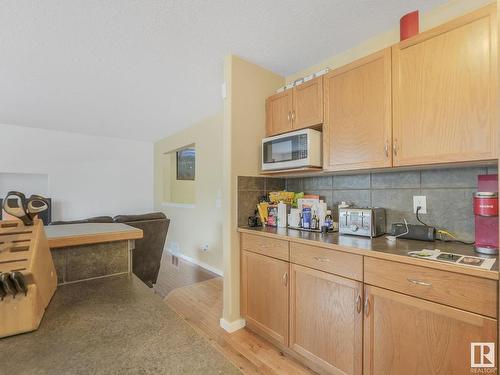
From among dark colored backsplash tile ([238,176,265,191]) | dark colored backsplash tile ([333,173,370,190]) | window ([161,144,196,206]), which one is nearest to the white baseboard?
window ([161,144,196,206])

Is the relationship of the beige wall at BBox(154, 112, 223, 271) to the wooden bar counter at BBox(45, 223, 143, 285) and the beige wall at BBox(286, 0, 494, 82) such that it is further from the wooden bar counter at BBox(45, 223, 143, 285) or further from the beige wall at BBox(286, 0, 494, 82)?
the wooden bar counter at BBox(45, 223, 143, 285)

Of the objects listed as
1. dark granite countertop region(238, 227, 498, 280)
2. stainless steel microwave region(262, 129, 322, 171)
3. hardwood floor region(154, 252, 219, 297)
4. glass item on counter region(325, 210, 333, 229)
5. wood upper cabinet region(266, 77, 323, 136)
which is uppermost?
wood upper cabinet region(266, 77, 323, 136)

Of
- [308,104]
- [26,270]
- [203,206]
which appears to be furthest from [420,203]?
[203,206]

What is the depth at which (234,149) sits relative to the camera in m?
2.10

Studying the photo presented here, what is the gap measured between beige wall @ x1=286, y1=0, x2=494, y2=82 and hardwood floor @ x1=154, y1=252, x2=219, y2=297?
2.76 metres

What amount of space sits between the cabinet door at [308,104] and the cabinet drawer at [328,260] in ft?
3.09

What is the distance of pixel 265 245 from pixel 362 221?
70 centimetres

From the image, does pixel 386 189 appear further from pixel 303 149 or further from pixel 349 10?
pixel 349 10

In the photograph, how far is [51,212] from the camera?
437 cm

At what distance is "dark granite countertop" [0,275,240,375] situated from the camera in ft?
1.63

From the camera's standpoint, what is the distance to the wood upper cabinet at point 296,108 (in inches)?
74.1

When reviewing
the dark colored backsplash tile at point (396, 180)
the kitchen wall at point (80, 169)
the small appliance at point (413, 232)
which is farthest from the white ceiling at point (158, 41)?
the kitchen wall at point (80, 169)

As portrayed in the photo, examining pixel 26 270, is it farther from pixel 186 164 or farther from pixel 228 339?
pixel 186 164

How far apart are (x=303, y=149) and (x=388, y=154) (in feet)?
1.85
